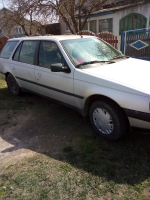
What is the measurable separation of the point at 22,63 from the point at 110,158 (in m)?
3.09

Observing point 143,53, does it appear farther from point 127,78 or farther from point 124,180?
point 124,180

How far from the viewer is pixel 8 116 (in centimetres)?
417

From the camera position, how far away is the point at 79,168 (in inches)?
97.5

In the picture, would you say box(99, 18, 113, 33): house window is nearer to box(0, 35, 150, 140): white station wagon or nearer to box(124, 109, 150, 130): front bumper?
box(0, 35, 150, 140): white station wagon

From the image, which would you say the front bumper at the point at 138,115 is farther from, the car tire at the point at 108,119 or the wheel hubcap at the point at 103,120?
the wheel hubcap at the point at 103,120

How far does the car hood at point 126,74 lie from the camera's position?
2517mm

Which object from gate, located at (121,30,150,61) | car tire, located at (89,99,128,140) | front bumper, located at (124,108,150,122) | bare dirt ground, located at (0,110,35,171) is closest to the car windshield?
car tire, located at (89,99,128,140)

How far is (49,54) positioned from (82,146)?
2.00 metres

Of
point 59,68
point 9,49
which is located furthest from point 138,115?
point 9,49

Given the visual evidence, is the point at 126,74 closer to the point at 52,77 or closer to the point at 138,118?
the point at 138,118

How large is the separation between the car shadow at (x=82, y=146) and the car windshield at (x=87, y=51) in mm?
1240

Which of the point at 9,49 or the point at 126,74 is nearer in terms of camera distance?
the point at 126,74

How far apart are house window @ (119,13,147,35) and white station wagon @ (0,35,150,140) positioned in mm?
12058

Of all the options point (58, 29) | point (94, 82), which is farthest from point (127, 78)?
point (58, 29)
